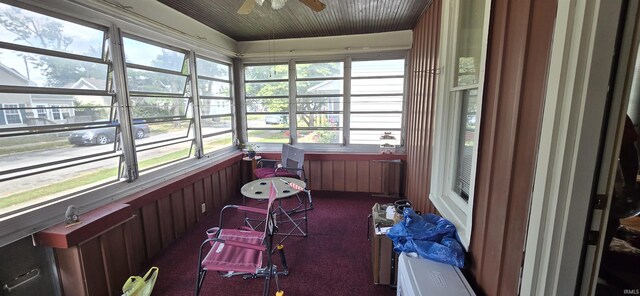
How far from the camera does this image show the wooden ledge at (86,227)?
173 centimetres

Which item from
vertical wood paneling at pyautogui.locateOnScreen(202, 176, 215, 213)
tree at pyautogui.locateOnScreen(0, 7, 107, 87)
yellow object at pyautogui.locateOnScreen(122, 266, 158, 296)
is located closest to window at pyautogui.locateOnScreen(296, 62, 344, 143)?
vertical wood paneling at pyautogui.locateOnScreen(202, 176, 215, 213)

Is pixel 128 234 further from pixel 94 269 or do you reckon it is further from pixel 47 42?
pixel 47 42

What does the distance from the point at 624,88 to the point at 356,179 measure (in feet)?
12.0

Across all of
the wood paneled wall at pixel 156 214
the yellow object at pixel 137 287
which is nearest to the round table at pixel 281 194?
the wood paneled wall at pixel 156 214

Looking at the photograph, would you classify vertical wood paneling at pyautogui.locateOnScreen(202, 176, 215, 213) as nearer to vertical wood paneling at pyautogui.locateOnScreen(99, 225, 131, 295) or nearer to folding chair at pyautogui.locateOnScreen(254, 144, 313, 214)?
folding chair at pyautogui.locateOnScreen(254, 144, 313, 214)

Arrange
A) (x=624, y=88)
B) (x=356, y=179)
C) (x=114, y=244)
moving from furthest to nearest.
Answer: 1. (x=356, y=179)
2. (x=114, y=244)
3. (x=624, y=88)

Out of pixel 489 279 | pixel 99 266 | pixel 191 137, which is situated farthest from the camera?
pixel 191 137

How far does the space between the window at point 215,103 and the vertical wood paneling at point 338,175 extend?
77.8 inches

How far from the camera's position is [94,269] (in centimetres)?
191

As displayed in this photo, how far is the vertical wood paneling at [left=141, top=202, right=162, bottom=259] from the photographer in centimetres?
255

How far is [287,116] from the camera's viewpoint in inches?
183

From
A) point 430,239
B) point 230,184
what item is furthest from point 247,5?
point 230,184

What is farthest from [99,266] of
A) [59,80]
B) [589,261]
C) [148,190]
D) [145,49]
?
[589,261]

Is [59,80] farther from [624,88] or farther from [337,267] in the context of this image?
[624,88]
